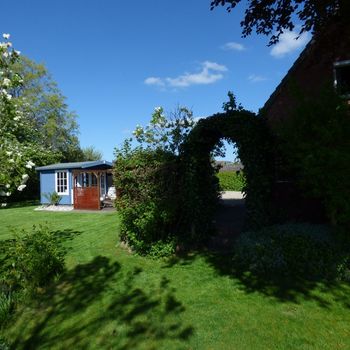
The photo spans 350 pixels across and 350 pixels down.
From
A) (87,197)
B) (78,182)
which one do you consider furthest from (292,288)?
(78,182)

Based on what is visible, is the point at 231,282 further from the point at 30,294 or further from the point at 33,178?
the point at 33,178

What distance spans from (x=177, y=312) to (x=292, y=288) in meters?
2.31

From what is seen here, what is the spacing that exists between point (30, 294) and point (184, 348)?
3871 mm

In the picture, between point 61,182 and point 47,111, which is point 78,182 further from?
point 47,111

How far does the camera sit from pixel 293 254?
26.4 feet

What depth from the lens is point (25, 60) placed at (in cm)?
4406

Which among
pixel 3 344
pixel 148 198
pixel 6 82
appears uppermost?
pixel 6 82

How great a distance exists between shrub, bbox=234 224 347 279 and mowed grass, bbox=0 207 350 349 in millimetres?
461

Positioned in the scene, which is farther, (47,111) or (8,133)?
(47,111)

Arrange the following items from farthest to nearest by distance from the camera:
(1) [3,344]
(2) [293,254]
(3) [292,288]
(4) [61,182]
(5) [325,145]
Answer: (4) [61,182] → (2) [293,254] → (5) [325,145] → (3) [292,288] → (1) [3,344]

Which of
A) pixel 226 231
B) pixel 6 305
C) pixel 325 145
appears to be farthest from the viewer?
pixel 226 231

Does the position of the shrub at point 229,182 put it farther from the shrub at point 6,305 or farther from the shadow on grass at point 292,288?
the shrub at point 6,305

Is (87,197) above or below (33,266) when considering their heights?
above

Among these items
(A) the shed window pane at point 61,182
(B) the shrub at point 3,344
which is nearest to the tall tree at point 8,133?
(B) the shrub at point 3,344
